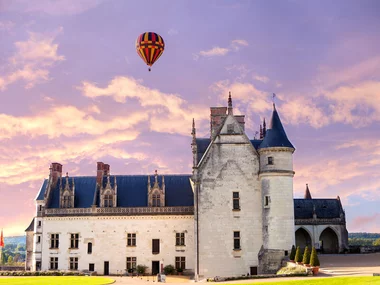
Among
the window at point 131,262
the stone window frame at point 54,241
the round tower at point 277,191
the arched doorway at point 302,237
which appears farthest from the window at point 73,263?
the arched doorway at point 302,237

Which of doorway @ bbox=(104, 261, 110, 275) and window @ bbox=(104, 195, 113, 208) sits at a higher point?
window @ bbox=(104, 195, 113, 208)

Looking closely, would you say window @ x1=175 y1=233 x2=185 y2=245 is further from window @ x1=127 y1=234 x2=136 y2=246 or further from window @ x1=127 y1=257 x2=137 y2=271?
window @ x1=127 y1=257 x2=137 y2=271

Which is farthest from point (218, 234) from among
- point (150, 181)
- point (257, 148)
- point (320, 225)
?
point (320, 225)

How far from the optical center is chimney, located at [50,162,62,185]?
179 feet

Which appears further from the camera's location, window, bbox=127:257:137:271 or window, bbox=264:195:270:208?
window, bbox=127:257:137:271

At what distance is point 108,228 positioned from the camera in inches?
1993

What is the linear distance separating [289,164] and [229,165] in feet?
17.8

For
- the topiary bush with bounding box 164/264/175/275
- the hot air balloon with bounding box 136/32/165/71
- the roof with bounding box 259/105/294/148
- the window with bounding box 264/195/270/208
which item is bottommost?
the topiary bush with bounding box 164/264/175/275

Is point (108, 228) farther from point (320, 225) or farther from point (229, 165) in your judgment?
point (320, 225)

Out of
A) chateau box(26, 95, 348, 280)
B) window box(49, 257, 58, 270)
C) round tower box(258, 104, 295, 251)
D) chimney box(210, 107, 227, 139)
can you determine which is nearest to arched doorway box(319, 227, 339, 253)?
chateau box(26, 95, 348, 280)

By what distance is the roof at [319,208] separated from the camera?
70.8 metres

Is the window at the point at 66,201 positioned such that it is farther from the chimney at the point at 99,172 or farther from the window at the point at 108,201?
the window at the point at 108,201

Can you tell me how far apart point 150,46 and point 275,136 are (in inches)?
564

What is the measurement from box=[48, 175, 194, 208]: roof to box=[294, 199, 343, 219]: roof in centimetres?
2411
